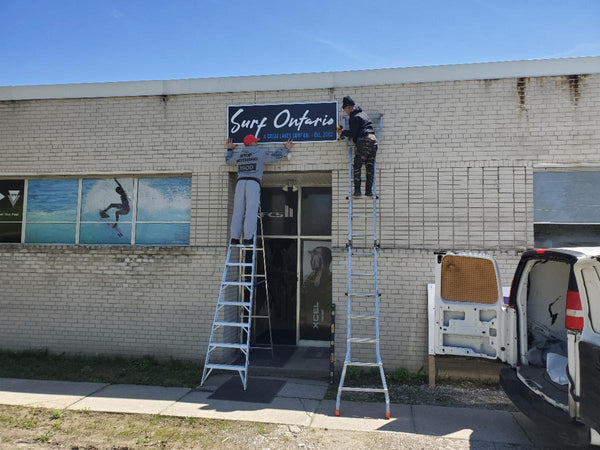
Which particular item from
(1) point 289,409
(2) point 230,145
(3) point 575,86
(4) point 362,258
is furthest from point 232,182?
(3) point 575,86

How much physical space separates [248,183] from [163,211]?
6.32 feet

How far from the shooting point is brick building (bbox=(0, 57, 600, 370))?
23.1ft

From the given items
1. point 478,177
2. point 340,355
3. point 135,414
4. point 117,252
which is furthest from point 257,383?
point 478,177

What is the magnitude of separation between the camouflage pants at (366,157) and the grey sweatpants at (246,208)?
5.53ft

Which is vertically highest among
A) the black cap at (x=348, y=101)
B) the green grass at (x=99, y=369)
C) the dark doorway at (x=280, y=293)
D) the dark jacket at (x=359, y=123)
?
the black cap at (x=348, y=101)

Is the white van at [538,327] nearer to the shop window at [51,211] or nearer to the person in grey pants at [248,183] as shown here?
the person in grey pants at [248,183]

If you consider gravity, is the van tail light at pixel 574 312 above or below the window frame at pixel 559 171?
below

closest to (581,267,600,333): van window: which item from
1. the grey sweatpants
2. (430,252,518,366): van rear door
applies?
(430,252,518,366): van rear door

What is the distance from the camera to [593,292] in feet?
12.5

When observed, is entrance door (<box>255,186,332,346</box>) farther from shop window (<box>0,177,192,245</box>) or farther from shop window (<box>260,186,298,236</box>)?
shop window (<box>0,177,192,245</box>)

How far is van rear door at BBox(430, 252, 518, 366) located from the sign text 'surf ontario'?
315 centimetres

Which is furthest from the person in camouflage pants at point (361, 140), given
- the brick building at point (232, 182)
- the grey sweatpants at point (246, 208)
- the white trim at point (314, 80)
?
the grey sweatpants at point (246, 208)

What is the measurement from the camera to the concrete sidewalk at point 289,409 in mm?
4969

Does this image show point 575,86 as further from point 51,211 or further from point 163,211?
point 51,211
